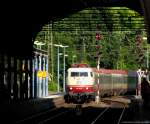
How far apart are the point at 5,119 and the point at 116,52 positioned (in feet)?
234

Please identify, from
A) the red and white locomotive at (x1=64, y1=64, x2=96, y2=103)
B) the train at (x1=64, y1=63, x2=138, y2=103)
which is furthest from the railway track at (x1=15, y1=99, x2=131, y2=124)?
the train at (x1=64, y1=63, x2=138, y2=103)

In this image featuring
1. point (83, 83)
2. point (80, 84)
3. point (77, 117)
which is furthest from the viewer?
point (80, 84)

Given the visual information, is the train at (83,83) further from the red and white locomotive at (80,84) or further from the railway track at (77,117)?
the railway track at (77,117)

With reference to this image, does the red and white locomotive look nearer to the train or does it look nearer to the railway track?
the train

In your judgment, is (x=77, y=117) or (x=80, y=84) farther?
(x=80, y=84)

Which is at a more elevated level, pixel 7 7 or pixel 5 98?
pixel 7 7

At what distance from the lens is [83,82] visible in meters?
51.3

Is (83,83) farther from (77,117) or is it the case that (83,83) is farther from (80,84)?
(77,117)

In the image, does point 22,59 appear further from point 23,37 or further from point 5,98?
point 5,98

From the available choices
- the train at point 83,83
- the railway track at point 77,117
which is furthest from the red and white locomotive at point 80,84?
the railway track at point 77,117

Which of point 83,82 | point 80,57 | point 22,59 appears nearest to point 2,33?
point 22,59

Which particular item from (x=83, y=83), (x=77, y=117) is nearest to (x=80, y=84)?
(x=83, y=83)

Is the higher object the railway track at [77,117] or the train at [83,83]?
the train at [83,83]

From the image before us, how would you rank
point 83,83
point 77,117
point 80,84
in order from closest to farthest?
point 77,117 → point 83,83 → point 80,84
